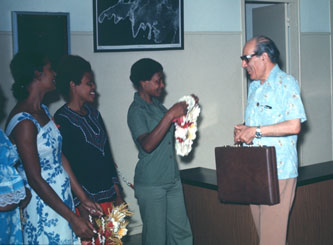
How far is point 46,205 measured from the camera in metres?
2.28

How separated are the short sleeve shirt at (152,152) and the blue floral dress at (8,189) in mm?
1098

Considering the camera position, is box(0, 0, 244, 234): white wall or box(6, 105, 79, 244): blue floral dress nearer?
box(6, 105, 79, 244): blue floral dress

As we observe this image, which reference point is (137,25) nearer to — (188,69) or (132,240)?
(188,69)

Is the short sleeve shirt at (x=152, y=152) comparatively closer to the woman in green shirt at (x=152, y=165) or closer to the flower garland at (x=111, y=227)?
the woman in green shirt at (x=152, y=165)

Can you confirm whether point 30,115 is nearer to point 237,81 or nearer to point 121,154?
point 121,154

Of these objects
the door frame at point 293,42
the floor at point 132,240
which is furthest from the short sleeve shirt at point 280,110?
the door frame at point 293,42

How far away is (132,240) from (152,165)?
1730 millimetres

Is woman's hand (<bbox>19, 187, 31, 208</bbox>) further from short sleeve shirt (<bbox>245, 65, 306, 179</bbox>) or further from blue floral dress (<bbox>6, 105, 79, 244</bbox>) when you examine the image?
short sleeve shirt (<bbox>245, 65, 306, 179</bbox>)

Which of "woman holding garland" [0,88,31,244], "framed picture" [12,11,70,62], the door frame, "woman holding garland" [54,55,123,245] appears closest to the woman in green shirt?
"woman holding garland" [54,55,123,245]

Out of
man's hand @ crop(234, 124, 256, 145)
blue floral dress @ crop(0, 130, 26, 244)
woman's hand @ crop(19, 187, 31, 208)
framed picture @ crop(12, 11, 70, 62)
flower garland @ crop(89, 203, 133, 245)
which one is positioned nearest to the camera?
blue floral dress @ crop(0, 130, 26, 244)

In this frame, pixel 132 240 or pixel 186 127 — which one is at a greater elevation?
pixel 186 127

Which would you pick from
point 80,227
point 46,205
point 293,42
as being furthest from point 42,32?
point 293,42

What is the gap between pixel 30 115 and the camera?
2.28 meters

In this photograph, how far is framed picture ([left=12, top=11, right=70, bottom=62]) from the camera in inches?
159
